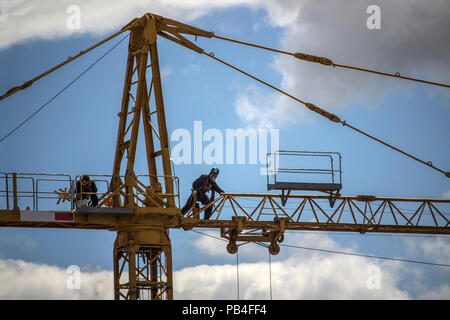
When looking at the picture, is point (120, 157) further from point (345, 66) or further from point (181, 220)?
point (345, 66)

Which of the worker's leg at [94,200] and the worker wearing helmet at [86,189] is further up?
the worker wearing helmet at [86,189]

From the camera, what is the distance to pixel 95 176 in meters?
53.6

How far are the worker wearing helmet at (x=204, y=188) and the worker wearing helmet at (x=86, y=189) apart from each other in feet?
16.5

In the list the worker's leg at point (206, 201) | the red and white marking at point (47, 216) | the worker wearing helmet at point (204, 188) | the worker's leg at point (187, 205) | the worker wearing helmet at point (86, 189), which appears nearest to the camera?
the red and white marking at point (47, 216)

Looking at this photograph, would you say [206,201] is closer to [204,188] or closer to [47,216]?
[204,188]

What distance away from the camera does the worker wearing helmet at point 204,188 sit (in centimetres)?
5612

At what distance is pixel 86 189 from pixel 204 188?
20.4 feet

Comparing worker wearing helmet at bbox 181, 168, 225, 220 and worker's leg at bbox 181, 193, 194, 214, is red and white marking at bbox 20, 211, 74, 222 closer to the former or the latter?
worker's leg at bbox 181, 193, 194, 214

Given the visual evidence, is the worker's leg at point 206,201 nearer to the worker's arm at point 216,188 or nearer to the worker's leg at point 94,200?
the worker's arm at point 216,188

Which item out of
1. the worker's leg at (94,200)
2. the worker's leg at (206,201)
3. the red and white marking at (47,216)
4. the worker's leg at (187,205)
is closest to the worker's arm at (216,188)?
the worker's leg at (206,201)

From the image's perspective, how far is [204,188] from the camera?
56.4 m

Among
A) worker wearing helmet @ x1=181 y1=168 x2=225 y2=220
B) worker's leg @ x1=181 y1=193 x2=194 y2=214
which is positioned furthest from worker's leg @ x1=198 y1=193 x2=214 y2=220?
worker's leg @ x1=181 y1=193 x2=194 y2=214

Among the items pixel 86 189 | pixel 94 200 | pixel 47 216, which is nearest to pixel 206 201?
pixel 94 200
